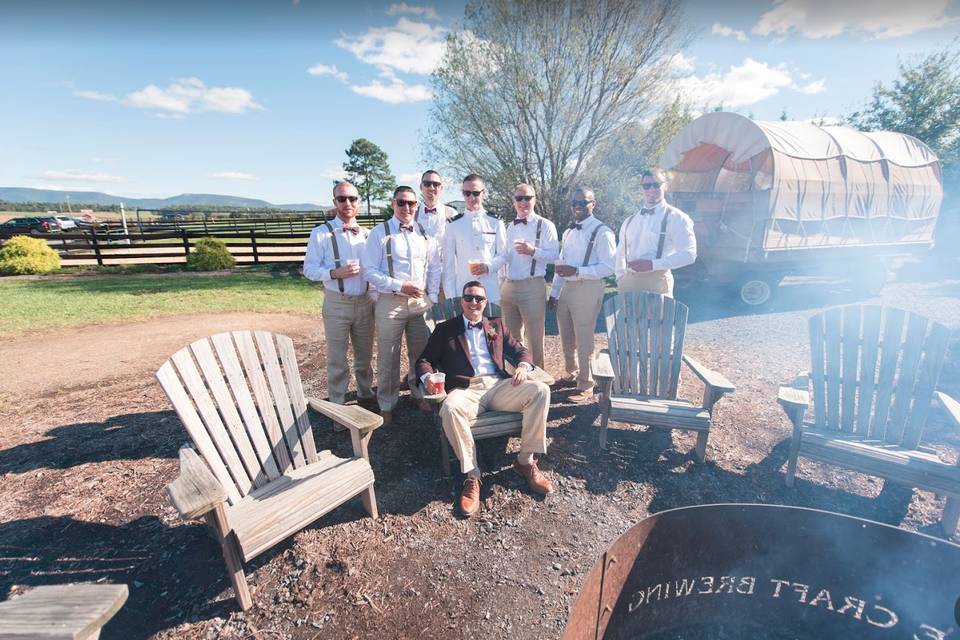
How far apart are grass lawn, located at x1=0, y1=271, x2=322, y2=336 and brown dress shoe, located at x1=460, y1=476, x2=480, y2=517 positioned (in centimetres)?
630

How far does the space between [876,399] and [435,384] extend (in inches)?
128

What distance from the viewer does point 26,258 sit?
1160 centimetres

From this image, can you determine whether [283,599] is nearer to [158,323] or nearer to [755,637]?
[755,637]

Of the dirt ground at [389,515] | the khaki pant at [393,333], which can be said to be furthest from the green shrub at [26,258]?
the khaki pant at [393,333]

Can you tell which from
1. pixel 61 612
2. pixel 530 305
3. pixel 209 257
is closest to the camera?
pixel 61 612

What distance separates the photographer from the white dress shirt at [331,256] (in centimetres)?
385

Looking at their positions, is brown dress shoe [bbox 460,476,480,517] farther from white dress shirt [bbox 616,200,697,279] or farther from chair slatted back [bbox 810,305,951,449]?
white dress shirt [bbox 616,200,697,279]

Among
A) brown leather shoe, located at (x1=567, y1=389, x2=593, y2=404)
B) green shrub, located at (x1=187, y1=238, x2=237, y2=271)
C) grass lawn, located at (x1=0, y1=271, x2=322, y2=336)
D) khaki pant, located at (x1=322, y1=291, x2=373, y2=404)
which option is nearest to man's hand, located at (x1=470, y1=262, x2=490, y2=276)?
khaki pant, located at (x1=322, y1=291, x2=373, y2=404)

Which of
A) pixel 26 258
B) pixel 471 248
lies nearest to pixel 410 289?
pixel 471 248

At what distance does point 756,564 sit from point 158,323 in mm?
8986

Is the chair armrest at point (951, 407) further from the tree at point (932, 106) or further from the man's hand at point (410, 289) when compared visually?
the tree at point (932, 106)

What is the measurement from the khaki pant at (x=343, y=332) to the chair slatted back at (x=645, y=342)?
91.6 inches

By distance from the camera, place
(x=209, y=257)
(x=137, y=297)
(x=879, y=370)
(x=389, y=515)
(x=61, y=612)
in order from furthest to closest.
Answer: (x=209, y=257) → (x=137, y=297) → (x=879, y=370) → (x=389, y=515) → (x=61, y=612)

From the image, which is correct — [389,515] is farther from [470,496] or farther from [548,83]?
[548,83]
